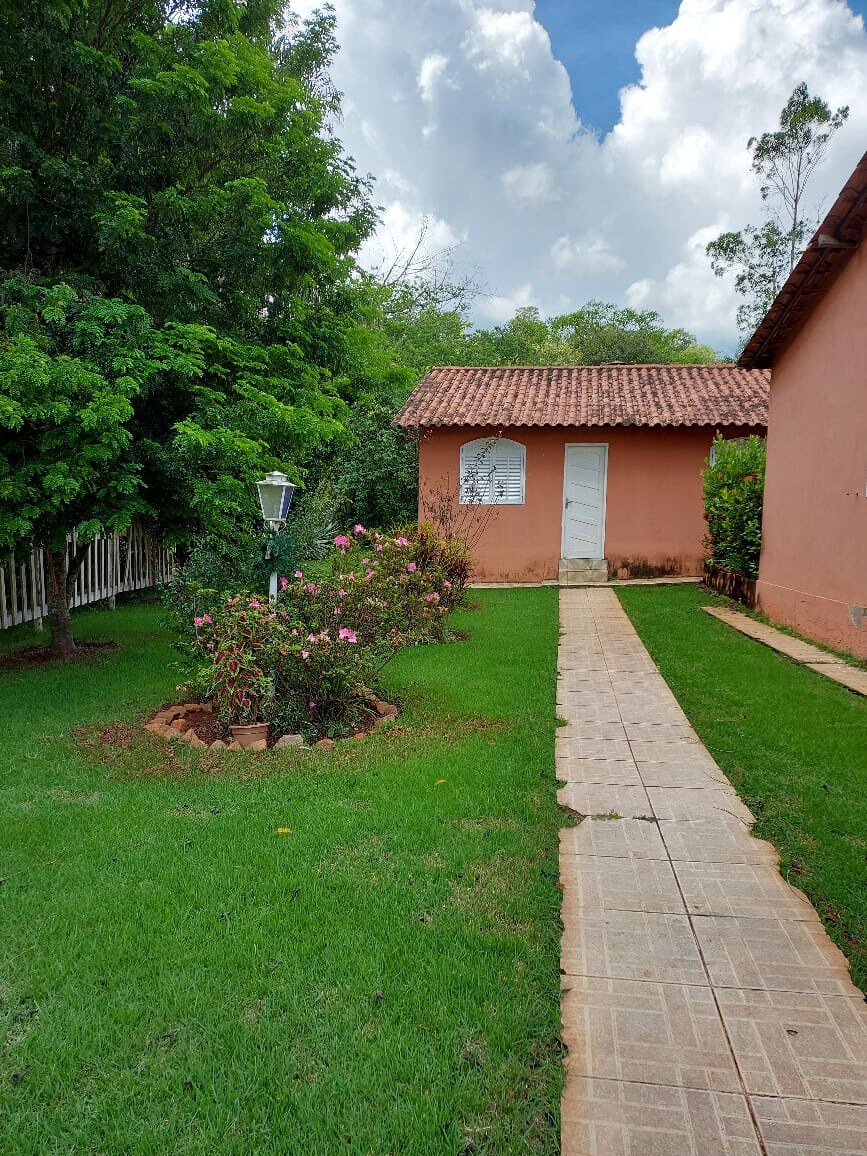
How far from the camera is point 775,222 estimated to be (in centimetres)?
2230

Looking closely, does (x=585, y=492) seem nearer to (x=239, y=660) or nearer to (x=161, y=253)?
(x=161, y=253)

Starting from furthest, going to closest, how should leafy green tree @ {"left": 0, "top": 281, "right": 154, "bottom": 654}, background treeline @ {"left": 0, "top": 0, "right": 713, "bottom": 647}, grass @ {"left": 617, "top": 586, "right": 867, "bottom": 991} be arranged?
background treeline @ {"left": 0, "top": 0, "right": 713, "bottom": 647} < leafy green tree @ {"left": 0, "top": 281, "right": 154, "bottom": 654} < grass @ {"left": 617, "top": 586, "right": 867, "bottom": 991}

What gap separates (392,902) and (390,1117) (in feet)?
3.45

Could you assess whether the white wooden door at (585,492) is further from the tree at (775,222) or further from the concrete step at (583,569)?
the tree at (775,222)

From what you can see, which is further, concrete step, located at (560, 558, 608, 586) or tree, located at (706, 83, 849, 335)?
tree, located at (706, 83, 849, 335)

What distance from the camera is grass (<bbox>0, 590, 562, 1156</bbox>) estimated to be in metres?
2.02

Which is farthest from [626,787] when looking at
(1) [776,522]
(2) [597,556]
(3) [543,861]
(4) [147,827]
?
(2) [597,556]

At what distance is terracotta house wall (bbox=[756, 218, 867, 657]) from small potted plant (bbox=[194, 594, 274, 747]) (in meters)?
5.92

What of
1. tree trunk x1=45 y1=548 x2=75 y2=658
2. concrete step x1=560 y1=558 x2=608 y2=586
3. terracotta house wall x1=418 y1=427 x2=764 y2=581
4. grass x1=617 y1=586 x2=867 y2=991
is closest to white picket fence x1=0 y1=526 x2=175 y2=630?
tree trunk x1=45 y1=548 x2=75 y2=658

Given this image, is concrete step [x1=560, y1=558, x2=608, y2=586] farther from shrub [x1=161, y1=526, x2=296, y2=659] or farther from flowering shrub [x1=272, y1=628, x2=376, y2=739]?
flowering shrub [x1=272, y1=628, x2=376, y2=739]

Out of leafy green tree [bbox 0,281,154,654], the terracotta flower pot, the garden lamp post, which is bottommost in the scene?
the terracotta flower pot

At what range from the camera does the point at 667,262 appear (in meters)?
33.2

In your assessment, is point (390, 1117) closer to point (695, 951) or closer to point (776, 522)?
point (695, 951)

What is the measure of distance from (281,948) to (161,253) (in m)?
6.53
